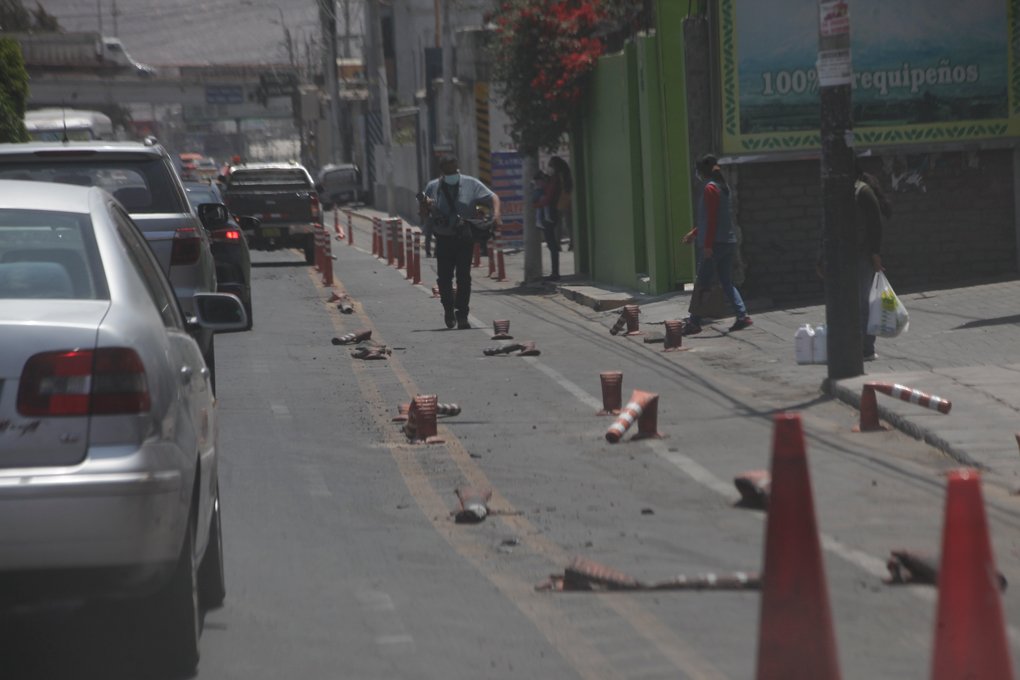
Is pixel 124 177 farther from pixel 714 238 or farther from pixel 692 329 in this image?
pixel 692 329

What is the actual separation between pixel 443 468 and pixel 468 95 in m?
34.9

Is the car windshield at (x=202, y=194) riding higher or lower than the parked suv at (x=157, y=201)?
higher

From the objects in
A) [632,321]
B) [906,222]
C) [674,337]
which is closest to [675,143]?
[906,222]

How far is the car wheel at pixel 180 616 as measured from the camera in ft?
17.2

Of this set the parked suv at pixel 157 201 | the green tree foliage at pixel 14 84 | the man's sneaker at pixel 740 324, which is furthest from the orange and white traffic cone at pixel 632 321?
the green tree foliage at pixel 14 84

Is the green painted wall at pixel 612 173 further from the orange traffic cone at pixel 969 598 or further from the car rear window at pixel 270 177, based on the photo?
the orange traffic cone at pixel 969 598

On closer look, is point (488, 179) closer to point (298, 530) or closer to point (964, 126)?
point (964, 126)

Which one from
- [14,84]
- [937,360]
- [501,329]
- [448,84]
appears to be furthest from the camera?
[448,84]

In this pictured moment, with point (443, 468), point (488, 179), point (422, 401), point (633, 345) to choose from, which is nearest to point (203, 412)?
point (443, 468)

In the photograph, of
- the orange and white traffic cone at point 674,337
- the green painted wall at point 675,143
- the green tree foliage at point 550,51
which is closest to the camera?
the orange and white traffic cone at point 674,337

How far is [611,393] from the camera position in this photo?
Result: 11453mm

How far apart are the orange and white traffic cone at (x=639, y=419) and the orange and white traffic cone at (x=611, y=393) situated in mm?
717

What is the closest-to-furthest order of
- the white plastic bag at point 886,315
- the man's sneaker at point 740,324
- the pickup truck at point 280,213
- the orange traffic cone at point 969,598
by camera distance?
the orange traffic cone at point 969,598 < the white plastic bag at point 886,315 < the man's sneaker at point 740,324 < the pickup truck at point 280,213

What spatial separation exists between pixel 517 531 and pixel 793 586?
3.38 m
